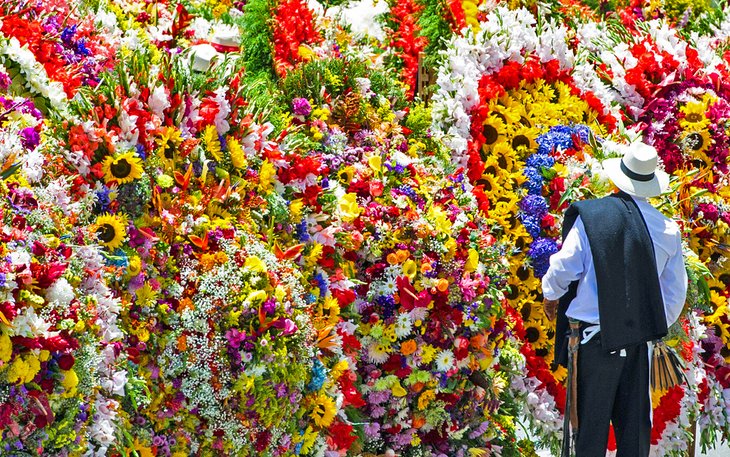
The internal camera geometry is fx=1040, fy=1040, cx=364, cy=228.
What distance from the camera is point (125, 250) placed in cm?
Answer: 361

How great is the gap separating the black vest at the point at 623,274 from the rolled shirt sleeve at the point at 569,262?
6 centimetres

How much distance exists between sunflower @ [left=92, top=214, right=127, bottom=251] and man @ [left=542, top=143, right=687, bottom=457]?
197cm

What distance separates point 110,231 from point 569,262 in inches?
80.5

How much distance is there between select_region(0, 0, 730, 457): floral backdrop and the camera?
3.41 m

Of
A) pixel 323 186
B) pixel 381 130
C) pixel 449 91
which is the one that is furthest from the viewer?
pixel 449 91

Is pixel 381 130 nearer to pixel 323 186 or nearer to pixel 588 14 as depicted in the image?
pixel 323 186

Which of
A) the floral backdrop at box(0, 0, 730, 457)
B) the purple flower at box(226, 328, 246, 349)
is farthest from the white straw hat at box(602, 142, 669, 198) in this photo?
the purple flower at box(226, 328, 246, 349)

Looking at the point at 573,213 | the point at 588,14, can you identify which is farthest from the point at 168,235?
the point at 588,14

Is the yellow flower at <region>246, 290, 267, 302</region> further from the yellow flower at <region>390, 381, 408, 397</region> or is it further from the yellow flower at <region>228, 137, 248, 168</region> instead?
the yellow flower at <region>390, 381, 408, 397</region>

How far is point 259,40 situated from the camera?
17.0ft

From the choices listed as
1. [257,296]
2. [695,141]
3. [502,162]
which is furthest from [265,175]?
[695,141]

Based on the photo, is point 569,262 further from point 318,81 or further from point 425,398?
point 318,81

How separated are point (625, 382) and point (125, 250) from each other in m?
2.37

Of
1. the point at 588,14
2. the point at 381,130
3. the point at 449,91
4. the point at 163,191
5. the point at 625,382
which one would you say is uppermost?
the point at 588,14
